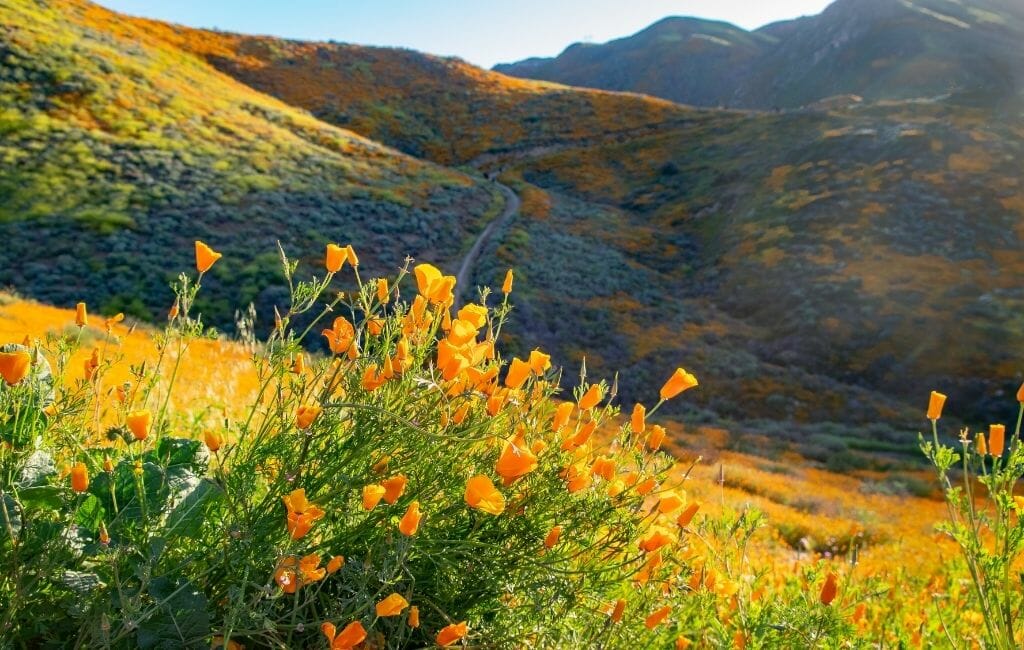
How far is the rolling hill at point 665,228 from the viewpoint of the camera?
18.9 metres

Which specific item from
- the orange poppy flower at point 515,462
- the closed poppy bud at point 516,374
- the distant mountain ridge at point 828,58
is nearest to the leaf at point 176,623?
the orange poppy flower at point 515,462

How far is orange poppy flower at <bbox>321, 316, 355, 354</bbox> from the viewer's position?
60.9 inches

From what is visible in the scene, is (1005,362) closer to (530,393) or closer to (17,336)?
(530,393)

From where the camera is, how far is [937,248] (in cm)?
2658

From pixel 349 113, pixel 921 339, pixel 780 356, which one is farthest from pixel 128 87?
pixel 921 339

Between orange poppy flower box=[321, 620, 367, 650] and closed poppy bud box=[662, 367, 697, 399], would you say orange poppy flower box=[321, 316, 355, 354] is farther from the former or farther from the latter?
closed poppy bud box=[662, 367, 697, 399]

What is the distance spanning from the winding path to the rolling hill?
598mm

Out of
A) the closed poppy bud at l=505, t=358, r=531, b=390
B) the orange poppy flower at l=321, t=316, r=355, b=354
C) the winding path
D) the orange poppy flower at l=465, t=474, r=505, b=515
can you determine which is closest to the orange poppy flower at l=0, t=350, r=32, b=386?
the orange poppy flower at l=321, t=316, r=355, b=354

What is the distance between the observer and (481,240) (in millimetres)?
27031

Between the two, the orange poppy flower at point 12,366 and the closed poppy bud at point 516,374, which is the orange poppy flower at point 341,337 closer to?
the closed poppy bud at point 516,374

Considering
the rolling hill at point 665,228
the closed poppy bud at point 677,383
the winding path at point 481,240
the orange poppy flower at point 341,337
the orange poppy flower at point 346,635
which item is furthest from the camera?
the winding path at point 481,240

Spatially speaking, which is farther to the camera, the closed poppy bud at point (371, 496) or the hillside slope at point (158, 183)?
the hillside slope at point (158, 183)

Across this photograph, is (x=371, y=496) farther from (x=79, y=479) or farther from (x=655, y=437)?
(x=655, y=437)

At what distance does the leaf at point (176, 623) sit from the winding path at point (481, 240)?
16.4 m
